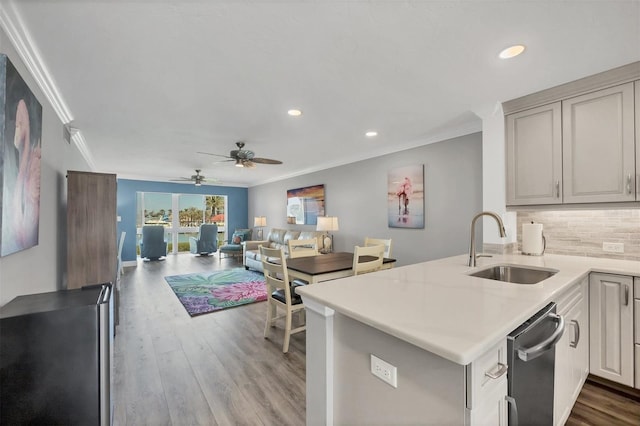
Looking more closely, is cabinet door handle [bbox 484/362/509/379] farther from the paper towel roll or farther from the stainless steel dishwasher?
the paper towel roll

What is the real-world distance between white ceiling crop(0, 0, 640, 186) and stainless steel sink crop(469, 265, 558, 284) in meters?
1.53

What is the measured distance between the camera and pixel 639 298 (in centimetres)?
185

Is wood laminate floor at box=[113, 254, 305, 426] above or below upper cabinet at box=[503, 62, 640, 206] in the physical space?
below

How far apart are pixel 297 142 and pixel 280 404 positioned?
10.8ft

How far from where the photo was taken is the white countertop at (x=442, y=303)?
851 mm

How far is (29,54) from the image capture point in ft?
5.80

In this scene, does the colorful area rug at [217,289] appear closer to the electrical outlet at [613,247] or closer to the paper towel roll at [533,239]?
the paper towel roll at [533,239]

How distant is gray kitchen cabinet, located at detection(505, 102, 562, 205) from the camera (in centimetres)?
243

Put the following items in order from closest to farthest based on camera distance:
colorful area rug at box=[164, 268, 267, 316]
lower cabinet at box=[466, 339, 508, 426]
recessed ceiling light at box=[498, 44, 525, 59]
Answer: lower cabinet at box=[466, 339, 508, 426] → recessed ceiling light at box=[498, 44, 525, 59] → colorful area rug at box=[164, 268, 267, 316]

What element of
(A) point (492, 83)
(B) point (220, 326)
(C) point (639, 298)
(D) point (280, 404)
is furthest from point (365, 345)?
(B) point (220, 326)

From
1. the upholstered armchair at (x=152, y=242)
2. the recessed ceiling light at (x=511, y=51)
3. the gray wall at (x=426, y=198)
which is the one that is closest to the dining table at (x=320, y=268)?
the gray wall at (x=426, y=198)

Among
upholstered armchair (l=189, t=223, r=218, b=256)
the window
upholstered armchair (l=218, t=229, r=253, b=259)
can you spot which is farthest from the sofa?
the window

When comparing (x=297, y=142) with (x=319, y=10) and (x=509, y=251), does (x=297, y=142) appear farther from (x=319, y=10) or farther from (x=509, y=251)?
(x=509, y=251)

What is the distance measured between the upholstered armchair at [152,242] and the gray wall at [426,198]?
Answer: 4.94 m
